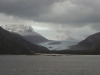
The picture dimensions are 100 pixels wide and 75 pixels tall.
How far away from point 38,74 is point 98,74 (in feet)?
70.7

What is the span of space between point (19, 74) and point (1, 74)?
6.68 meters

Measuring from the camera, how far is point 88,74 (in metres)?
111

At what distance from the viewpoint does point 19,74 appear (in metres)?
109

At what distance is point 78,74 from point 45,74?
11749 millimetres

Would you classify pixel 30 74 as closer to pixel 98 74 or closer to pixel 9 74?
pixel 9 74

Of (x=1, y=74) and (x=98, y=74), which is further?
(x=98, y=74)

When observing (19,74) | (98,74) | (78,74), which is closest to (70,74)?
(78,74)

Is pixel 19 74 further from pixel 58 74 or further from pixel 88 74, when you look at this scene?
pixel 88 74

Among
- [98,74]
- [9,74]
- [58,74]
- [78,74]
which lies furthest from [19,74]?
[98,74]

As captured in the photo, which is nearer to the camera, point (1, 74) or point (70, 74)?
point (1, 74)

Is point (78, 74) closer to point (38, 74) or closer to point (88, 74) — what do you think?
point (88, 74)

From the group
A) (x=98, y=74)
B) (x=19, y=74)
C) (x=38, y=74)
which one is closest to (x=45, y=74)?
(x=38, y=74)

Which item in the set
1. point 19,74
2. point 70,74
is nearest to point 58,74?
point 70,74

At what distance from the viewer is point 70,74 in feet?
370
